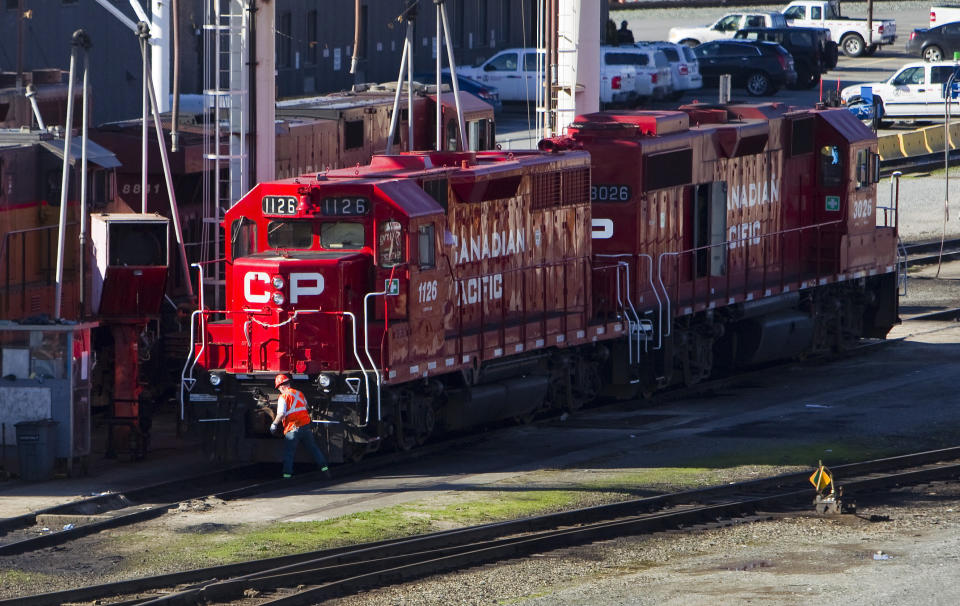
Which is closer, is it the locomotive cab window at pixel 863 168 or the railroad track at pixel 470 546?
the railroad track at pixel 470 546

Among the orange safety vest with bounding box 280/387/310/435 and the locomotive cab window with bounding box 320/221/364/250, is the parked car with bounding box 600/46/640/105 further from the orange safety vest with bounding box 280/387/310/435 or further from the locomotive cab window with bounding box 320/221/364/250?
the orange safety vest with bounding box 280/387/310/435

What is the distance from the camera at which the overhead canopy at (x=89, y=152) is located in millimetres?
20547

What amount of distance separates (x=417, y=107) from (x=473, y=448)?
10.4 metres

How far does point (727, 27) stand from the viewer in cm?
6656

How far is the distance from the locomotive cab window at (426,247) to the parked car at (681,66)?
37.0 meters

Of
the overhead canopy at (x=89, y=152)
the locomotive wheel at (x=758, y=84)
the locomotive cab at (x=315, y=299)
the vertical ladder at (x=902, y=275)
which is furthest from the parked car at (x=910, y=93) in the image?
the locomotive cab at (x=315, y=299)

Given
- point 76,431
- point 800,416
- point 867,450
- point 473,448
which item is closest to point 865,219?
point 800,416

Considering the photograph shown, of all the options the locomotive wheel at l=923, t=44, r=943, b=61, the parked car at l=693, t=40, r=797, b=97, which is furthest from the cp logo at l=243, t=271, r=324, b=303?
the locomotive wheel at l=923, t=44, r=943, b=61

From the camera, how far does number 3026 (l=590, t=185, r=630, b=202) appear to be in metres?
23.4

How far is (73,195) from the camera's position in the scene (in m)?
21.0

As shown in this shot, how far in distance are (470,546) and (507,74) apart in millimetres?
41541

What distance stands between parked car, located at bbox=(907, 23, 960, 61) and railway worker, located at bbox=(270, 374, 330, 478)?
5060cm

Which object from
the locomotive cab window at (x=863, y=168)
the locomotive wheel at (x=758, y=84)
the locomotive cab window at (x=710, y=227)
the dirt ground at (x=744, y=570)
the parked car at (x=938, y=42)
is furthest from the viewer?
the parked car at (x=938, y=42)

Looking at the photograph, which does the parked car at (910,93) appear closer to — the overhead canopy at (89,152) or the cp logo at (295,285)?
the overhead canopy at (89,152)
